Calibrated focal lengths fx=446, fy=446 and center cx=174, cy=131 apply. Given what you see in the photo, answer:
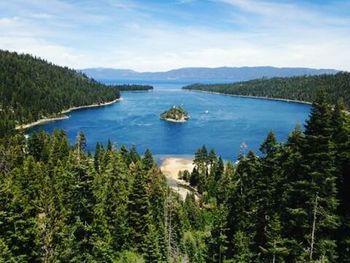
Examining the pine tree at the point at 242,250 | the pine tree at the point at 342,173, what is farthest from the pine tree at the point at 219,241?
the pine tree at the point at 342,173

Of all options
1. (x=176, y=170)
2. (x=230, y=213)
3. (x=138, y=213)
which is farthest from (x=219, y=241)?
(x=176, y=170)

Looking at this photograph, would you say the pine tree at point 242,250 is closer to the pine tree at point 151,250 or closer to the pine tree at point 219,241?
the pine tree at point 219,241

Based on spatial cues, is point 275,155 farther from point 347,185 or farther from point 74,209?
point 74,209

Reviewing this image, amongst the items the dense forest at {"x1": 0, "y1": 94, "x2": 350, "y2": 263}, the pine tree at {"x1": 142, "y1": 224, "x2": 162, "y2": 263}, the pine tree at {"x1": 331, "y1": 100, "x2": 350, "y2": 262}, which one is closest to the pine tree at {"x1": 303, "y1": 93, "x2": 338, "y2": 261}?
the dense forest at {"x1": 0, "y1": 94, "x2": 350, "y2": 263}

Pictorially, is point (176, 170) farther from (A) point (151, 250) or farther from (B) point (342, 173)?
(B) point (342, 173)

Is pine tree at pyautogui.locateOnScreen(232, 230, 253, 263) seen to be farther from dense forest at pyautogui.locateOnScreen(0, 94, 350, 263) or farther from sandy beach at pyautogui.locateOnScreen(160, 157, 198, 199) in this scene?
sandy beach at pyautogui.locateOnScreen(160, 157, 198, 199)

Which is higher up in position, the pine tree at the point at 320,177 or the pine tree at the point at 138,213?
the pine tree at the point at 320,177

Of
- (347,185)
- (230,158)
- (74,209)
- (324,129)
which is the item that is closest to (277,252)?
(347,185)
